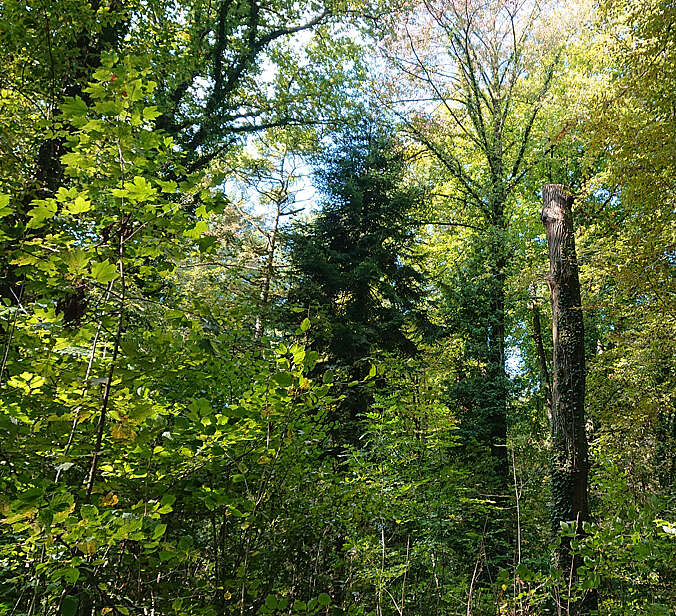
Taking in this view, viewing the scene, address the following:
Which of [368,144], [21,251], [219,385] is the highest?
[368,144]

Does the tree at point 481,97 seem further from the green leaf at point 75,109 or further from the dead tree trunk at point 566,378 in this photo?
the green leaf at point 75,109

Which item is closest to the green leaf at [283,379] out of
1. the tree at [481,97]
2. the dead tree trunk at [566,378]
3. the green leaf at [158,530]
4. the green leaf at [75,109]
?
the green leaf at [158,530]

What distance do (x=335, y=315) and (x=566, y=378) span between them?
484 cm

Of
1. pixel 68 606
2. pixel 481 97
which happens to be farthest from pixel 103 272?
pixel 481 97

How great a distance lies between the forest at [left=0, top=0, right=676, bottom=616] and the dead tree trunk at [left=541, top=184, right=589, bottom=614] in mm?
38

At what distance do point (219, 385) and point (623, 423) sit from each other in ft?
33.3

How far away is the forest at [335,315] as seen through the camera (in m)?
1.68

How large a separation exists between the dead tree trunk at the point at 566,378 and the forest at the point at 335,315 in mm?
38

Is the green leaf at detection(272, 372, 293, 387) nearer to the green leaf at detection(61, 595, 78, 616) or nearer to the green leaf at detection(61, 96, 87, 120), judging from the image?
the green leaf at detection(61, 595, 78, 616)

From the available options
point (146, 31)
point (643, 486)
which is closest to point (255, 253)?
point (146, 31)

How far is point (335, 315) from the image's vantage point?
10.2 m

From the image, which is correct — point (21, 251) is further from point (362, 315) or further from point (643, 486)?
point (643, 486)

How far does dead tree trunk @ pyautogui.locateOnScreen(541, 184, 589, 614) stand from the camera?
247 inches

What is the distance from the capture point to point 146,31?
7.33m
